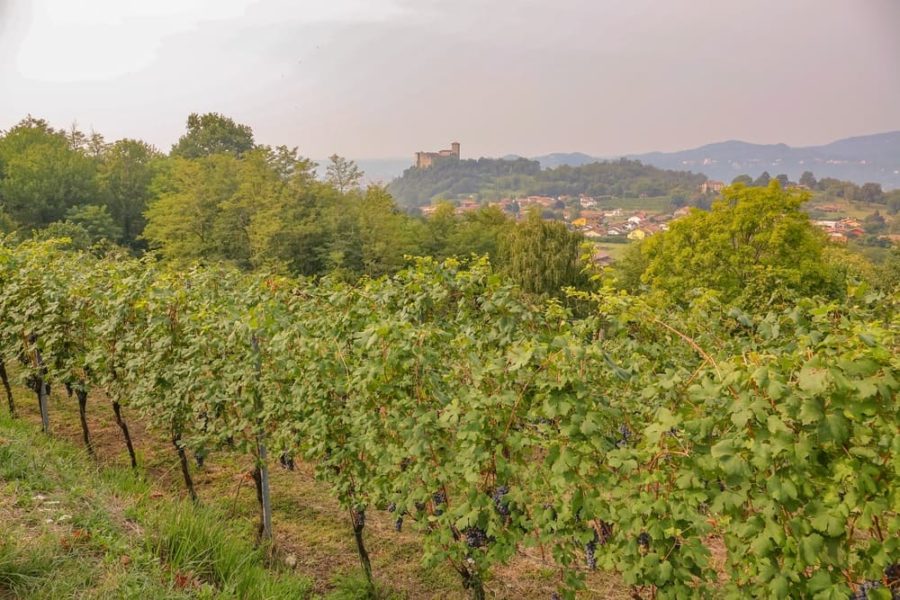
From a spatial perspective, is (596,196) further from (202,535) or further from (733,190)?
(202,535)

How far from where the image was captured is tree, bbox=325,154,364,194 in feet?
136

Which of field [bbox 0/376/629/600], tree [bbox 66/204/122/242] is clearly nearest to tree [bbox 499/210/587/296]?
field [bbox 0/376/629/600]

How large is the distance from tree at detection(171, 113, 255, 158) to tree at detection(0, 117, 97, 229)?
1273cm

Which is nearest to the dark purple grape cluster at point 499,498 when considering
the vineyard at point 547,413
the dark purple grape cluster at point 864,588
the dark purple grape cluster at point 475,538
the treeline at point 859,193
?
the vineyard at point 547,413

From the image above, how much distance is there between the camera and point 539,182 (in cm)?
18138

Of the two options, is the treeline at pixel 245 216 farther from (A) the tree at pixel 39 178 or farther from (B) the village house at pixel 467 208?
(B) the village house at pixel 467 208

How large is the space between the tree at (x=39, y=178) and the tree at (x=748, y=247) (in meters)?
37.6

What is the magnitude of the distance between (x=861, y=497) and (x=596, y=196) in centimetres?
16387

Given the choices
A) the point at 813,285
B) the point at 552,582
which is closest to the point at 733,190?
the point at 813,285

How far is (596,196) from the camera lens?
157m

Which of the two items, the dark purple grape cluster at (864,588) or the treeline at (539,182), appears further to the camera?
the treeline at (539,182)

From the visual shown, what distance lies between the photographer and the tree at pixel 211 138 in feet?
171

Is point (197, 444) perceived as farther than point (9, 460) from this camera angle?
Yes

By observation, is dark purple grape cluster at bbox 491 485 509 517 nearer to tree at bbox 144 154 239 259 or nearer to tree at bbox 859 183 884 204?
tree at bbox 144 154 239 259
